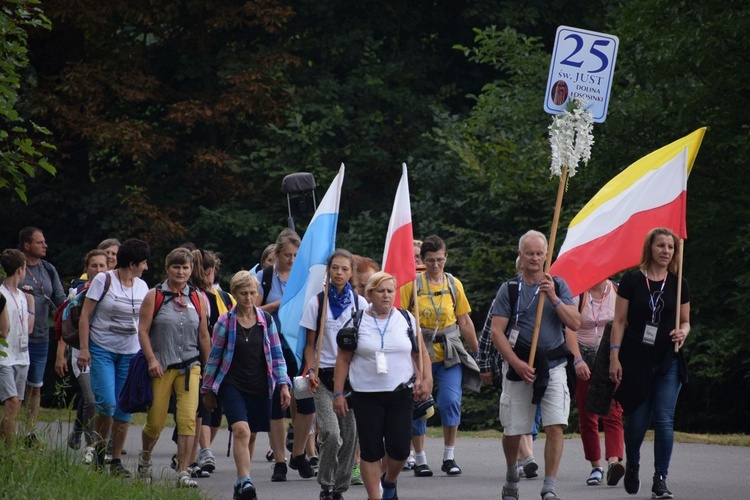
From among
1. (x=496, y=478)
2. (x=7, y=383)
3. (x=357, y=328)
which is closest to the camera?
(x=357, y=328)

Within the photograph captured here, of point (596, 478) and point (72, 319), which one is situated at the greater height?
point (72, 319)

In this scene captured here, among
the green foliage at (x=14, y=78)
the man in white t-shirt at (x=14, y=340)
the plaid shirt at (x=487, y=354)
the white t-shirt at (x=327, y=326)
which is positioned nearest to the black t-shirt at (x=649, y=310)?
the plaid shirt at (x=487, y=354)

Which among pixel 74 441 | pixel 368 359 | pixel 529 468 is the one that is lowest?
pixel 74 441

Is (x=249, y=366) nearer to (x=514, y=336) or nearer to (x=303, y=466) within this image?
(x=303, y=466)

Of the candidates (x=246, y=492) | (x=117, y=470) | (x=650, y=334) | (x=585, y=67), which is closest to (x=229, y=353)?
(x=246, y=492)

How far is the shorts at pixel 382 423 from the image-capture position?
888 cm

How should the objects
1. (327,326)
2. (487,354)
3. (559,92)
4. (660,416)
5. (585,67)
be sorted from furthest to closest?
(585,67), (559,92), (327,326), (487,354), (660,416)

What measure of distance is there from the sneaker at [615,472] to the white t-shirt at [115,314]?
14.0 feet

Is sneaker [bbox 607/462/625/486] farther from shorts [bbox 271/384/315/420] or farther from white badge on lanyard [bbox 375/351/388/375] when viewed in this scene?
white badge on lanyard [bbox 375/351/388/375]

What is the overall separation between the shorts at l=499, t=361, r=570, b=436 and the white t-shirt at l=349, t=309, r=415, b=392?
88 cm

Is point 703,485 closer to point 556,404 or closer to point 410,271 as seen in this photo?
point 556,404

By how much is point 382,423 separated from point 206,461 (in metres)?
3.61

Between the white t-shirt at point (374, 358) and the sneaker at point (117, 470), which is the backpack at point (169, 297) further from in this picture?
the white t-shirt at point (374, 358)

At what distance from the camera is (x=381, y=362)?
8930mm
